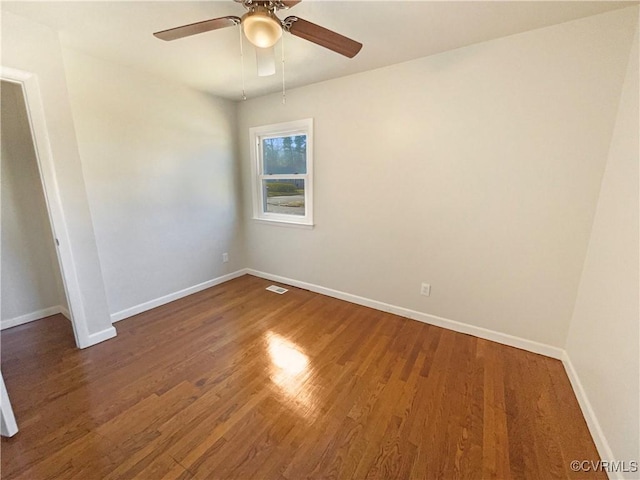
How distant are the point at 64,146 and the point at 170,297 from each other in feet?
5.80

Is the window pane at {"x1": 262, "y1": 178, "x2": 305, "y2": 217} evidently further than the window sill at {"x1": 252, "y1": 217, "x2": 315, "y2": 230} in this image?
Yes

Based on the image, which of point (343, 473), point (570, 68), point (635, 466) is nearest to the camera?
point (635, 466)

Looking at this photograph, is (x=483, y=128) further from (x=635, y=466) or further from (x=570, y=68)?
(x=635, y=466)

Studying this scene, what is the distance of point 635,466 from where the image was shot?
3.62ft

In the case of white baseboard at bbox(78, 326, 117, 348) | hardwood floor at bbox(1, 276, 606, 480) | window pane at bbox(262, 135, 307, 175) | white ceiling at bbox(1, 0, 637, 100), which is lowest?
hardwood floor at bbox(1, 276, 606, 480)

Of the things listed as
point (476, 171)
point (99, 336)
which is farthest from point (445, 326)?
point (99, 336)

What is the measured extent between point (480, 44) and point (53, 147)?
331 centimetres

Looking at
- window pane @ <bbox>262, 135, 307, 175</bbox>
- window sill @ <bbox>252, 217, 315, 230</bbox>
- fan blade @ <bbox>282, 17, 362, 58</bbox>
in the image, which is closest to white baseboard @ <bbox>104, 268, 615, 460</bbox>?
window sill @ <bbox>252, 217, 315, 230</bbox>

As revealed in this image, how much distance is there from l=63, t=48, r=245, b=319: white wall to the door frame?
39cm

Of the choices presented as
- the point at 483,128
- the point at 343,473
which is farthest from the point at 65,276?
the point at 483,128

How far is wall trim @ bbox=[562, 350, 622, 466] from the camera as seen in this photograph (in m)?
1.31

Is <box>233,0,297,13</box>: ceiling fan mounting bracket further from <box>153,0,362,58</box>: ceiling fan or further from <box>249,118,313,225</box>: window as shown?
<box>249,118,313,225</box>: window

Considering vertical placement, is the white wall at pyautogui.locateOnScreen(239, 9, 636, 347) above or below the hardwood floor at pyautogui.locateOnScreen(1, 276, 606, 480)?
above

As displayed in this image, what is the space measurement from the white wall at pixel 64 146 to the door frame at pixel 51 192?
2 cm
